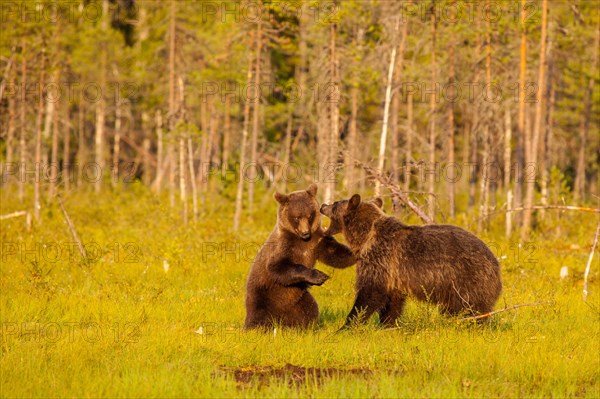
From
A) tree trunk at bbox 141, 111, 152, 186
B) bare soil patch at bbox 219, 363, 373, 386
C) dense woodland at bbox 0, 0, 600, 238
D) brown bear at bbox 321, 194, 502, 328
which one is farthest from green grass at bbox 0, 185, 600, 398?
tree trunk at bbox 141, 111, 152, 186

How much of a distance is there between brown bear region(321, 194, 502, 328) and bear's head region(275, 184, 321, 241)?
551 millimetres

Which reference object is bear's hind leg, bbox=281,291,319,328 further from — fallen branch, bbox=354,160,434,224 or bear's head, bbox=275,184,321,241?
fallen branch, bbox=354,160,434,224

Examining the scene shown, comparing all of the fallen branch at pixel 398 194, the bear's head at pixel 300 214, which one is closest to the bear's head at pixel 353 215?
the bear's head at pixel 300 214

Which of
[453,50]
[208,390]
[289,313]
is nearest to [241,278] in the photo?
[289,313]

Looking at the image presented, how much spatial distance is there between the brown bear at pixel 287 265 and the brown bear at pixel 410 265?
1.65ft

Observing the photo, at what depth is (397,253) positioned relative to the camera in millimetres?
9414

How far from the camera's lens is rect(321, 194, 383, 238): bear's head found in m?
9.77

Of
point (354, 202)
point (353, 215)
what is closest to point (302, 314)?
point (353, 215)

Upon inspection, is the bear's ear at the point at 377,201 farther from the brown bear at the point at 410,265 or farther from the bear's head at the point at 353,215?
the brown bear at the point at 410,265

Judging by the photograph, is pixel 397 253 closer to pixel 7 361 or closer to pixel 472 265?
pixel 472 265

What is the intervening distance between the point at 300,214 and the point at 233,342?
176cm

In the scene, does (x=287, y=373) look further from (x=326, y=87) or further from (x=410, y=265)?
(x=326, y=87)

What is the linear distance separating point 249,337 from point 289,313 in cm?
72

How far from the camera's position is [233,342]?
8.83 meters
